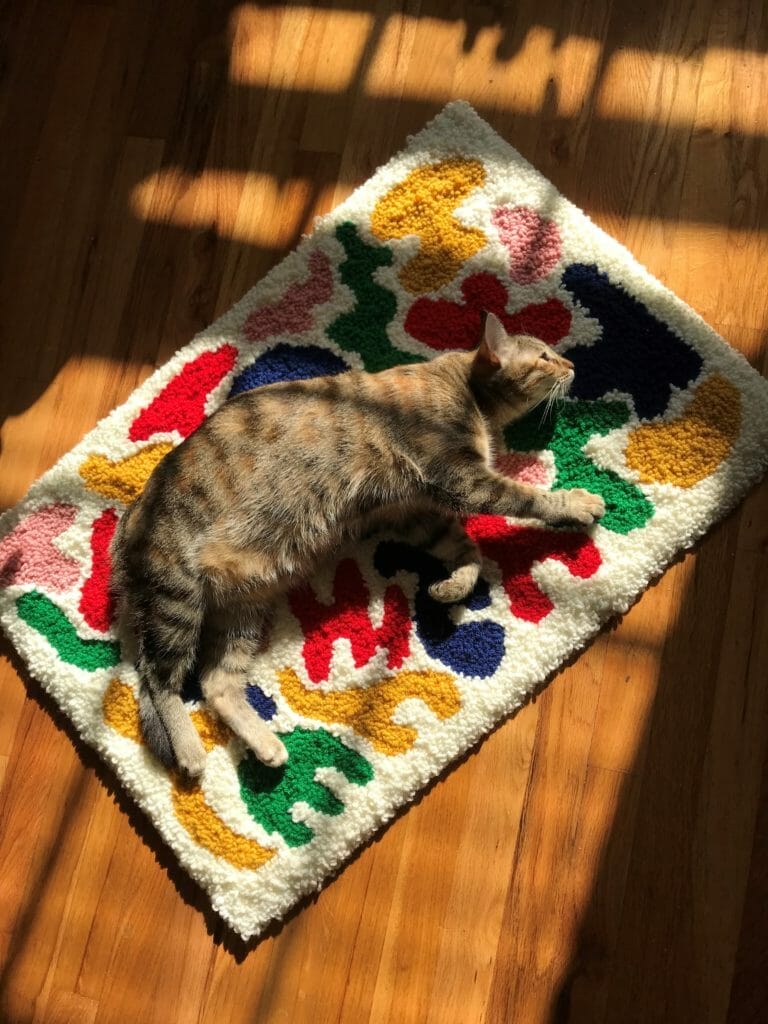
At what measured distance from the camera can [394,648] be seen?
189 cm

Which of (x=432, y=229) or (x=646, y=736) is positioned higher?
(x=432, y=229)

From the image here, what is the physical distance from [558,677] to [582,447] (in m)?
0.45

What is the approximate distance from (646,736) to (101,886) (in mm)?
1083

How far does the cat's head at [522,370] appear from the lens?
72.2 inches

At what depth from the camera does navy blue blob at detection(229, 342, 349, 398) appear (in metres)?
2.00

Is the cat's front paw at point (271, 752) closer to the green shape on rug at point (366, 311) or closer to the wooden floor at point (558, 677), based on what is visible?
the wooden floor at point (558, 677)

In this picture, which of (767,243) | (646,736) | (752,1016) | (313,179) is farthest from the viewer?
(313,179)

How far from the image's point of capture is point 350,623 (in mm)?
1914

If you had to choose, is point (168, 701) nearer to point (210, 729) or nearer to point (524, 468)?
point (210, 729)

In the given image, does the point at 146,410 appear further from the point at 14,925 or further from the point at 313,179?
the point at 14,925

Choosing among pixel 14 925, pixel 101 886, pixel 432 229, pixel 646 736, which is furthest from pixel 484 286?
pixel 14 925

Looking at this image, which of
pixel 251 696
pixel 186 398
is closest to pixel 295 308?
pixel 186 398

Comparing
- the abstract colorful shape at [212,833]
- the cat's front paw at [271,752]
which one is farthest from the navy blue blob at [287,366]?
the abstract colorful shape at [212,833]

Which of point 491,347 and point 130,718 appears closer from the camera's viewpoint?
point 491,347
